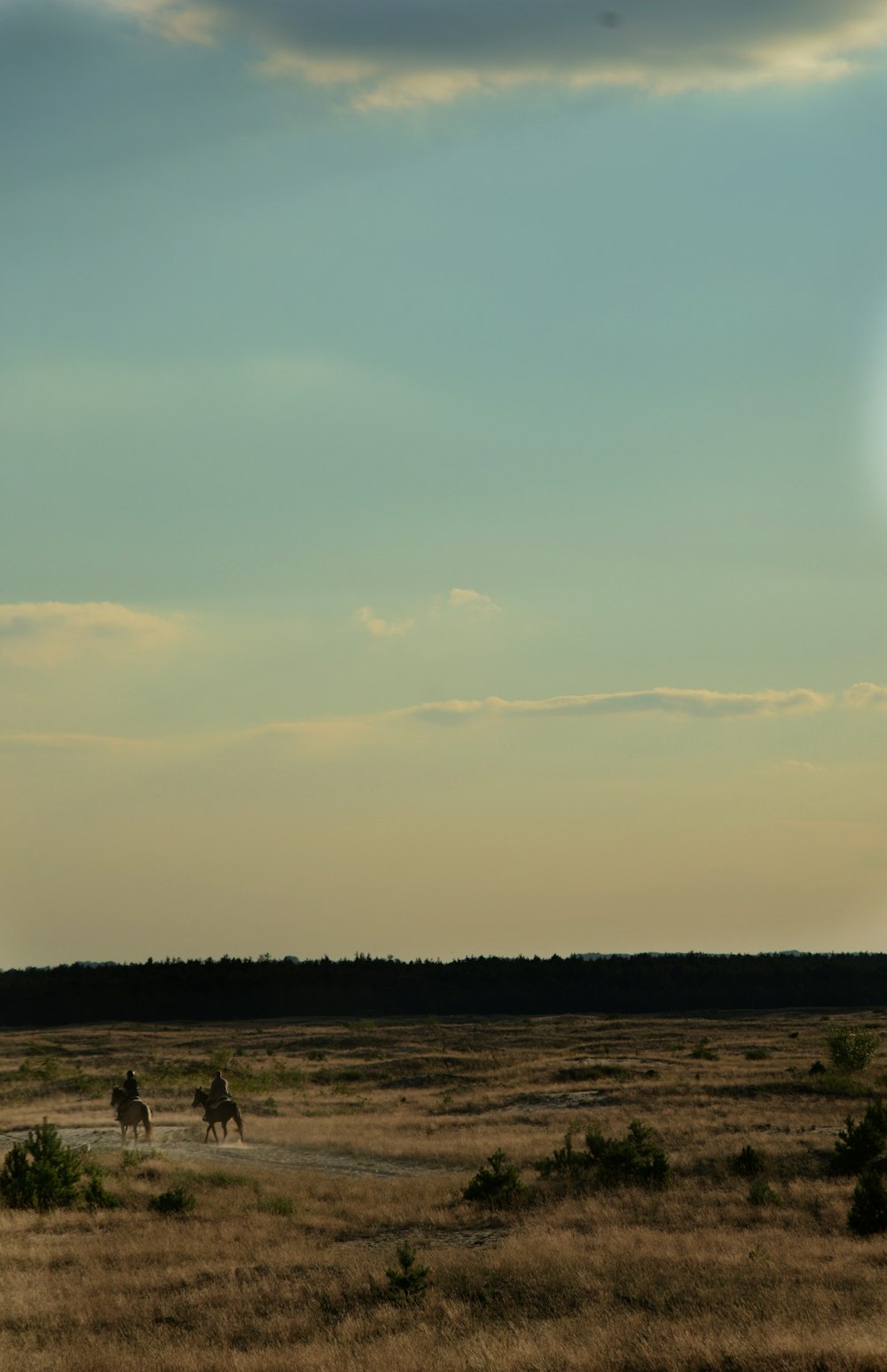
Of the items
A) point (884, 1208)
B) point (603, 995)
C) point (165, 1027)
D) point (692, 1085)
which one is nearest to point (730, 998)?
point (603, 995)

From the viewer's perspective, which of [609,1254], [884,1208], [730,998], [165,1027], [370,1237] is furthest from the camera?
[730,998]

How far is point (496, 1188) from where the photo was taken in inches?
948

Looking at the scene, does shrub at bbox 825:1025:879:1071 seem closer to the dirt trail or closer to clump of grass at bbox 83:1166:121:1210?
the dirt trail

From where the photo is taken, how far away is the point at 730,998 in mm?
138875

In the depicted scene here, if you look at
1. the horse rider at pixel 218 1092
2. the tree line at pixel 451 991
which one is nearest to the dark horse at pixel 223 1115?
the horse rider at pixel 218 1092

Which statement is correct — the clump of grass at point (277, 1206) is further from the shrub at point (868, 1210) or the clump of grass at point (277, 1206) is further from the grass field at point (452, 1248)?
the shrub at point (868, 1210)

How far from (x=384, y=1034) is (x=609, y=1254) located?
69.9 meters

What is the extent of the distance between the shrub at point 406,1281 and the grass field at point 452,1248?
13 centimetres

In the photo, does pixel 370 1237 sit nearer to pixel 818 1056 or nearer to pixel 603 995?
pixel 818 1056

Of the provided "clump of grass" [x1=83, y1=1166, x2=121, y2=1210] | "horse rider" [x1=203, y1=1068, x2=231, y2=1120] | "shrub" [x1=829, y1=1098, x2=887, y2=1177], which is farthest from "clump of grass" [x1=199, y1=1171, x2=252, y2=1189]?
"shrub" [x1=829, y1=1098, x2=887, y2=1177]

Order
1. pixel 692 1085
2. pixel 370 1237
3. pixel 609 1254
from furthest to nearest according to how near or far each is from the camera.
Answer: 1. pixel 692 1085
2. pixel 370 1237
3. pixel 609 1254

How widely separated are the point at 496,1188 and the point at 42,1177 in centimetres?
865

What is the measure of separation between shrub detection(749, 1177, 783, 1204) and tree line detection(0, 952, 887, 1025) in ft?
364

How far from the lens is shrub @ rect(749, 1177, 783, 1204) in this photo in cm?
2231
